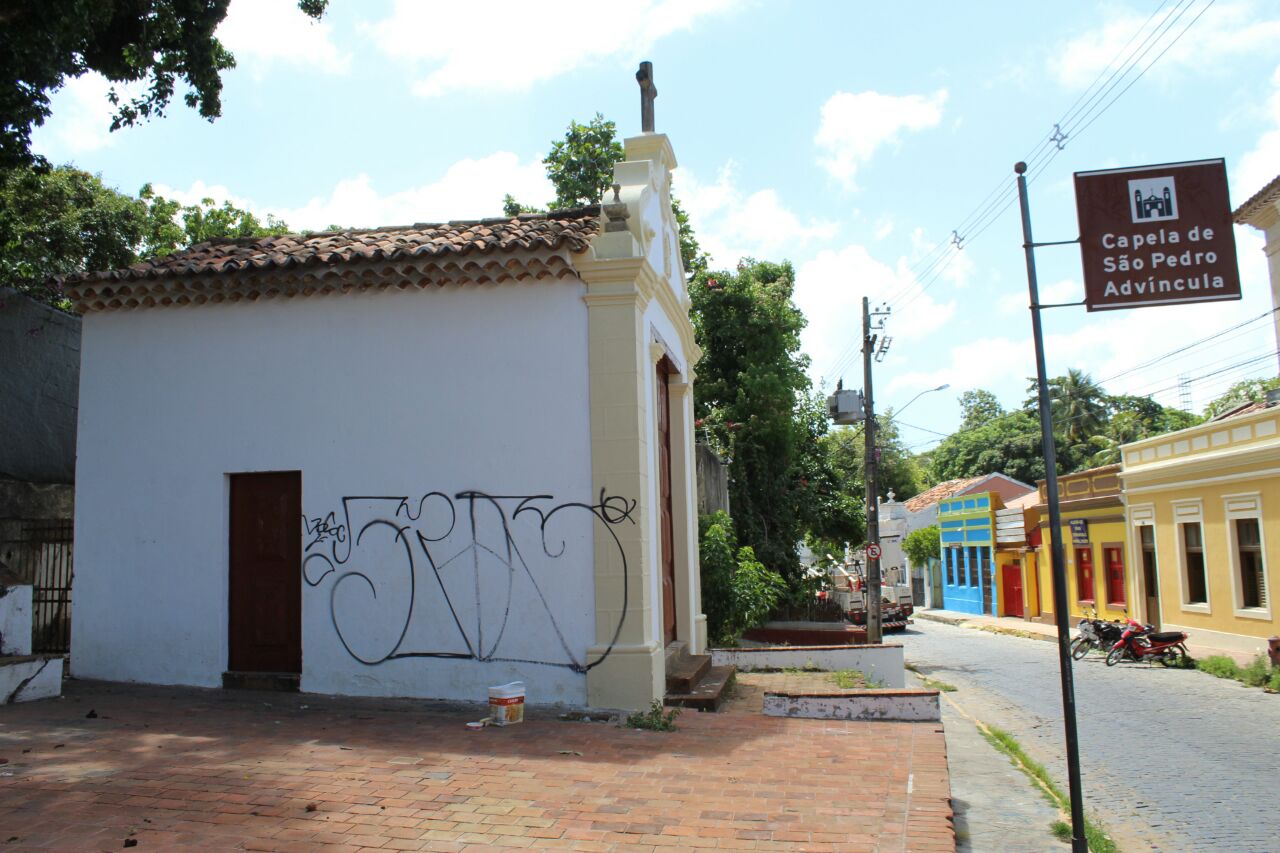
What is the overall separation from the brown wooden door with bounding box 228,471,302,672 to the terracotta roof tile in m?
2.04

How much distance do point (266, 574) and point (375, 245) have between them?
336cm

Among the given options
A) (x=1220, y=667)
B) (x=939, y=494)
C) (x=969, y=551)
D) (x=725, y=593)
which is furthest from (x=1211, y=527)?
(x=939, y=494)

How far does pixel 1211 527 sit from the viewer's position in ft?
62.7

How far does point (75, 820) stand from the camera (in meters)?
4.50

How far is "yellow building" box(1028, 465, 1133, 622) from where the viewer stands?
941 inches

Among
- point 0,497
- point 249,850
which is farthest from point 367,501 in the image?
point 0,497

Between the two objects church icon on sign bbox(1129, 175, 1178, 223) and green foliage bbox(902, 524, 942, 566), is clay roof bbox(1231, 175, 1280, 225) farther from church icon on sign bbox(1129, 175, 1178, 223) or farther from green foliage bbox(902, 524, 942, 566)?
green foliage bbox(902, 524, 942, 566)

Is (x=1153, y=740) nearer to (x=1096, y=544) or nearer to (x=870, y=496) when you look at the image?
(x=870, y=496)

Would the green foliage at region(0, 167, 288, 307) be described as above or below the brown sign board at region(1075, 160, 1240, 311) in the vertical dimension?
above

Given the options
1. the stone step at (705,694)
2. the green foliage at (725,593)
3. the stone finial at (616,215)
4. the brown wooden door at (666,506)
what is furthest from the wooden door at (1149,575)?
the stone finial at (616,215)

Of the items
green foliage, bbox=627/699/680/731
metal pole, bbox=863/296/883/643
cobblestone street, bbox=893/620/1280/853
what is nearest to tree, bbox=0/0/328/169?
green foliage, bbox=627/699/680/731

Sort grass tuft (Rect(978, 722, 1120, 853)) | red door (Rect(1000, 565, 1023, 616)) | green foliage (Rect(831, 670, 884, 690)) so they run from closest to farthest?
grass tuft (Rect(978, 722, 1120, 853))
green foliage (Rect(831, 670, 884, 690))
red door (Rect(1000, 565, 1023, 616))

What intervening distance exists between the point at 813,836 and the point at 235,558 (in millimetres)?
6276

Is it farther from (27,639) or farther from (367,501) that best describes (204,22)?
(27,639)
